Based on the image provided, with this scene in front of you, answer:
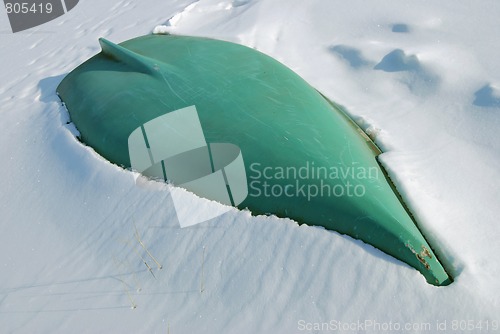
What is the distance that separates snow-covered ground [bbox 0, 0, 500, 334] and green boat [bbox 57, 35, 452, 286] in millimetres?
96

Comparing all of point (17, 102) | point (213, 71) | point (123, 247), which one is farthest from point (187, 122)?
point (17, 102)

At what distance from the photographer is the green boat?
2.14 meters

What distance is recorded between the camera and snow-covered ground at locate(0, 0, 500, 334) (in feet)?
6.31

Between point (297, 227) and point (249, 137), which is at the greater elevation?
point (249, 137)

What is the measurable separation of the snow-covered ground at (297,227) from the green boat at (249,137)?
96mm

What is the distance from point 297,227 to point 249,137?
579 mm

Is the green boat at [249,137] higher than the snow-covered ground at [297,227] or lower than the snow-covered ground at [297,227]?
higher

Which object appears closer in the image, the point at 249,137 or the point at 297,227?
the point at 297,227

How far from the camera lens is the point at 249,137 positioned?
246 cm

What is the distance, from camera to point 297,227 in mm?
2154

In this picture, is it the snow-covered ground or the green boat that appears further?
the green boat

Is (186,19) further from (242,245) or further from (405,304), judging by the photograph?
(405,304)

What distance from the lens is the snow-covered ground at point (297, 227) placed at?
192 cm

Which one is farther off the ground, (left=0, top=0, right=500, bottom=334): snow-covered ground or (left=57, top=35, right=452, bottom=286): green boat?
(left=57, top=35, right=452, bottom=286): green boat
